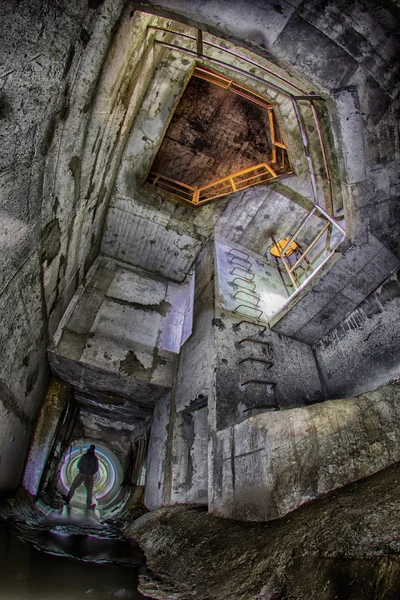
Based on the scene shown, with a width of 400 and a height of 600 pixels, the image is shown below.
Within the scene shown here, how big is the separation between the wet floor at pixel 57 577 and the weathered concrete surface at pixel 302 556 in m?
0.22

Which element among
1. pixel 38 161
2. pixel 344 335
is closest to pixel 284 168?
pixel 344 335

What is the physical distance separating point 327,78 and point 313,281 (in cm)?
260

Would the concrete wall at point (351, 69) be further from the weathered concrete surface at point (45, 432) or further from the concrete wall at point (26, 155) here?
the weathered concrete surface at point (45, 432)

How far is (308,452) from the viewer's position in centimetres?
265

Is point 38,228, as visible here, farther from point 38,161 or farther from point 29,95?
point 29,95

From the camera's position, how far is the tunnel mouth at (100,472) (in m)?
9.82

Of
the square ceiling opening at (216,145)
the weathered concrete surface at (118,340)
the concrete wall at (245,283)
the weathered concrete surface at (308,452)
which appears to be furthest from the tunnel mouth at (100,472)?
the square ceiling opening at (216,145)

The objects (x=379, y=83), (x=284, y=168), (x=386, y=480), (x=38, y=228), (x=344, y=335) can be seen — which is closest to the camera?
(x=386, y=480)

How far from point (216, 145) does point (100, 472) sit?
12529 millimetres

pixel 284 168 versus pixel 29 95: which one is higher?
pixel 284 168

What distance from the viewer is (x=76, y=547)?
9.06 ft

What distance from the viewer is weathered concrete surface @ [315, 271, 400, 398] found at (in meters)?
4.20

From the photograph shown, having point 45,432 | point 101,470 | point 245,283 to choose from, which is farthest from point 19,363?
point 101,470

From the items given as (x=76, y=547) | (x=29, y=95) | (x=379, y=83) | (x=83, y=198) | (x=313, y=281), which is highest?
(x=83, y=198)
